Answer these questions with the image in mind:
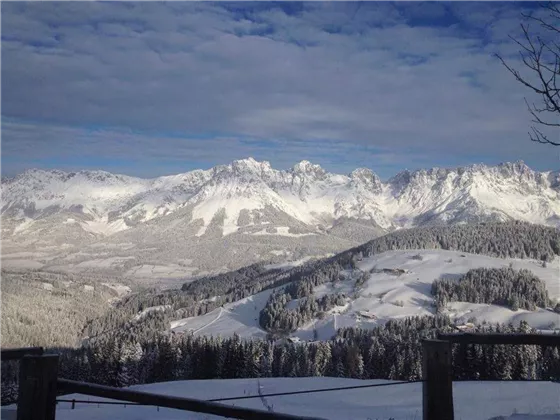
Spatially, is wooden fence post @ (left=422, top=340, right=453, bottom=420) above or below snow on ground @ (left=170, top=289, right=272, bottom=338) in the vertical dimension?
above

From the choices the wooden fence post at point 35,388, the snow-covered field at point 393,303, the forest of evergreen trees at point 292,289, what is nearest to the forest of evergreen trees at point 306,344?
the forest of evergreen trees at point 292,289

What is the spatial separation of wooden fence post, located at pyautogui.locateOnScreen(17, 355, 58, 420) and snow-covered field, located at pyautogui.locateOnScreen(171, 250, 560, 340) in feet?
383

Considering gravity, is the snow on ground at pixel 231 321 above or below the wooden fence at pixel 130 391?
below

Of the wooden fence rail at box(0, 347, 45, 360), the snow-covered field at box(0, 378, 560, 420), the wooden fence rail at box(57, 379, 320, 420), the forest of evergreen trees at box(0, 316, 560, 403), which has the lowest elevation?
the forest of evergreen trees at box(0, 316, 560, 403)

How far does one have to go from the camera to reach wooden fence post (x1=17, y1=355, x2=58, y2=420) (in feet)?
15.0

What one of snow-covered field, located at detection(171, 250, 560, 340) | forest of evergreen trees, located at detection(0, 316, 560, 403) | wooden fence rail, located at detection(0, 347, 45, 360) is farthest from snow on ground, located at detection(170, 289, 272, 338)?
wooden fence rail, located at detection(0, 347, 45, 360)

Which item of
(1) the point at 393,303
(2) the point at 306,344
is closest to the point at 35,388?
(2) the point at 306,344

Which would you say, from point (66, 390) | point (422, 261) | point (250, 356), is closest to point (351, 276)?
point (422, 261)

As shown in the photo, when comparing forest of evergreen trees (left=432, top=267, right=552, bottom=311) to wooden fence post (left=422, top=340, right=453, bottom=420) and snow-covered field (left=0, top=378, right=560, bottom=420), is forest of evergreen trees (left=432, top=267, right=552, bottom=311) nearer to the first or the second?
snow-covered field (left=0, top=378, right=560, bottom=420)

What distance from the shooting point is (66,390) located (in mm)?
4742

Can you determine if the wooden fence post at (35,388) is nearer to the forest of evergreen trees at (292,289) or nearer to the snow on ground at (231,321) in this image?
the snow on ground at (231,321)

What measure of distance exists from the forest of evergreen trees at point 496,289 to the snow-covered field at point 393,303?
263cm

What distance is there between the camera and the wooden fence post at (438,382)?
15.0ft

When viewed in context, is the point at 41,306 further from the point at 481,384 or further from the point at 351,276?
the point at 481,384
